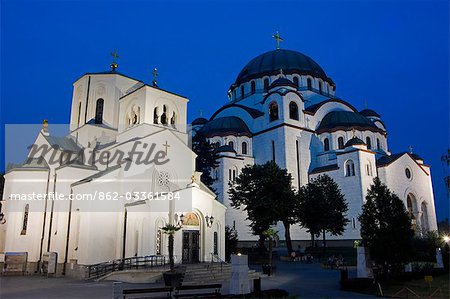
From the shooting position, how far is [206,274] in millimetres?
17906

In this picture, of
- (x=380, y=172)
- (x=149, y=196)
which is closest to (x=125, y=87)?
(x=149, y=196)

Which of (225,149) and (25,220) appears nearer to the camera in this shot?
(25,220)

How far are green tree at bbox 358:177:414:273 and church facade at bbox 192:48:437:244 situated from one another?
19.7 metres

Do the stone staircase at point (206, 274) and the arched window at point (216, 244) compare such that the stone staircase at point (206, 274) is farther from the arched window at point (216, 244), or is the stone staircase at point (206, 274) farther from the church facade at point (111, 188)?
the arched window at point (216, 244)

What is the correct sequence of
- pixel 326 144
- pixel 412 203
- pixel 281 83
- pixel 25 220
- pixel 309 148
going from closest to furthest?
pixel 25 220 < pixel 412 203 < pixel 309 148 < pixel 326 144 < pixel 281 83

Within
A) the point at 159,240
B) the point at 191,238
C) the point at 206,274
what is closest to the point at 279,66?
Answer: the point at 191,238

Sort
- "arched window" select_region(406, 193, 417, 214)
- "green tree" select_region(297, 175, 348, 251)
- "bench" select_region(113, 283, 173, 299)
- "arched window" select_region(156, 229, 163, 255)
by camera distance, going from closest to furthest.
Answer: "bench" select_region(113, 283, 173, 299) < "arched window" select_region(156, 229, 163, 255) < "green tree" select_region(297, 175, 348, 251) < "arched window" select_region(406, 193, 417, 214)

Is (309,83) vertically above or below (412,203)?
above

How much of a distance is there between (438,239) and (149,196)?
24762mm

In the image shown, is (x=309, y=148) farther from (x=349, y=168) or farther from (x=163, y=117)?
(x=163, y=117)

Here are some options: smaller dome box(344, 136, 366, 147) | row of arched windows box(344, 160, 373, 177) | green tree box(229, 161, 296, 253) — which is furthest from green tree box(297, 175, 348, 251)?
smaller dome box(344, 136, 366, 147)

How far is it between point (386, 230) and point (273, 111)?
28.2 meters

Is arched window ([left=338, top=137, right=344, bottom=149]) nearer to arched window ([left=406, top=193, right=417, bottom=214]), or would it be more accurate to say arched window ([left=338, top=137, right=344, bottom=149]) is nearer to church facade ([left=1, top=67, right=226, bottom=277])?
arched window ([left=406, top=193, right=417, bottom=214])

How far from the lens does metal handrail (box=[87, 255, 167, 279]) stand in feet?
59.8
